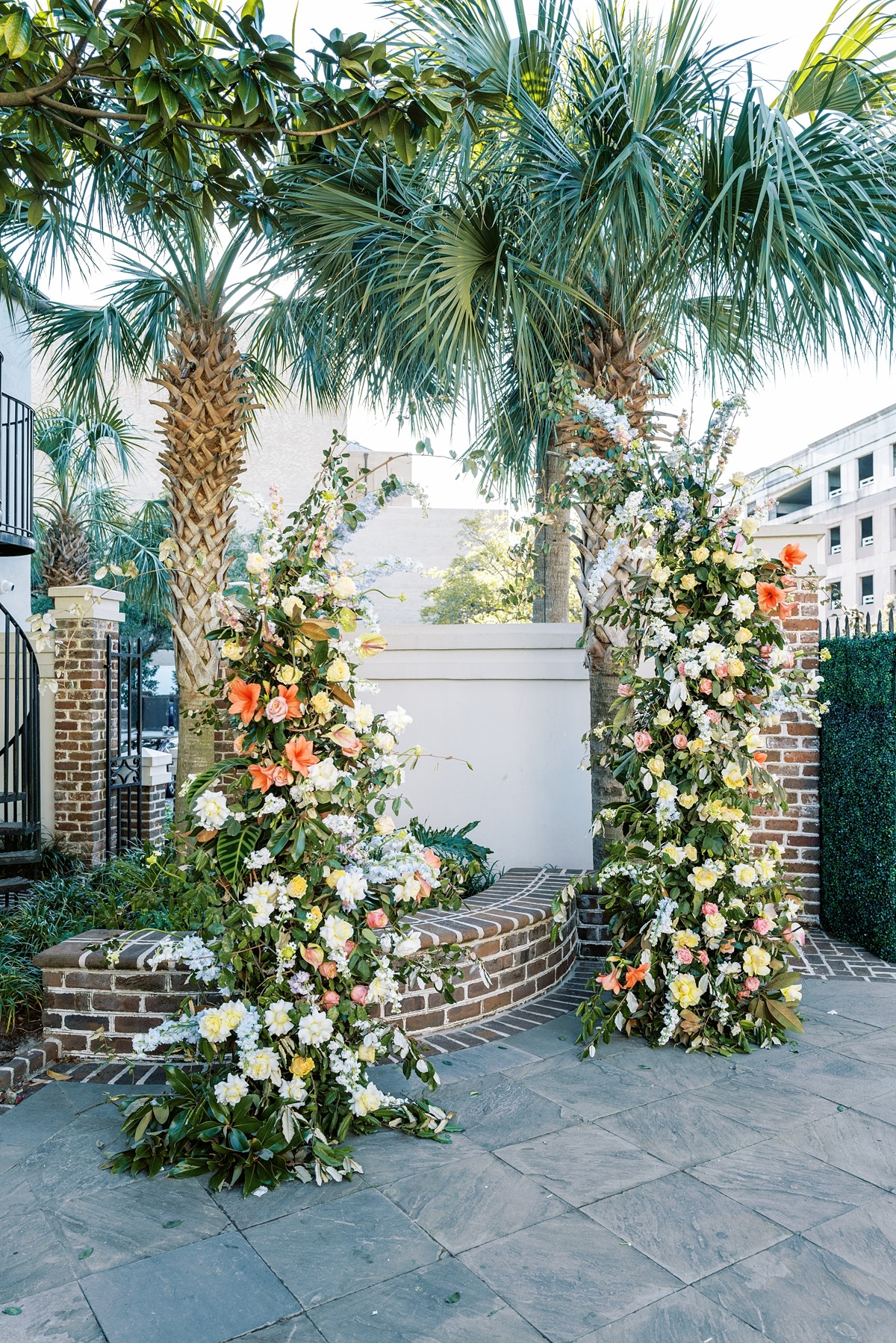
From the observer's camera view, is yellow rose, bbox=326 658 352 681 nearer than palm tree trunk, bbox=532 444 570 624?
Yes

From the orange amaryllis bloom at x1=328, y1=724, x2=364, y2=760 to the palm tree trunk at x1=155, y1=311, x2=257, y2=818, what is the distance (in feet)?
7.12

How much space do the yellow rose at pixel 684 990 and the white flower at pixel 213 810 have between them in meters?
1.88

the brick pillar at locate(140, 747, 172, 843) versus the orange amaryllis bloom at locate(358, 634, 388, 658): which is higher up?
the orange amaryllis bloom at locate(358, 634, 388, 658)

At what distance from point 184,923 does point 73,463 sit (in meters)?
8.64

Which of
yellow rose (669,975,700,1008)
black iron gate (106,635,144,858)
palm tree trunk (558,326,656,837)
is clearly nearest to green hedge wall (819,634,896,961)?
palm tree trunk (558,326,656,837)

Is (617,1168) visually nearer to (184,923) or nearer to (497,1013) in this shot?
(497,1013)

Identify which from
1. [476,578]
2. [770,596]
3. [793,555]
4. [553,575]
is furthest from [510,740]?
[476,578]

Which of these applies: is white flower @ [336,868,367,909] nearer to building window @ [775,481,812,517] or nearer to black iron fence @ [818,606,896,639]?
black iron fence @ [818,606,896,639]

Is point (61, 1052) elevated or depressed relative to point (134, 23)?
depressed

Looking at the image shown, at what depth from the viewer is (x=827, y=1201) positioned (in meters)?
2.43

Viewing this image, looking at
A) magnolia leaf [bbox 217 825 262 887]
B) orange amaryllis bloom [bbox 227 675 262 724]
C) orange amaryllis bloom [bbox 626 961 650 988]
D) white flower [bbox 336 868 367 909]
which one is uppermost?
orange amaryllis bloom [bbox 227 675 262 724]

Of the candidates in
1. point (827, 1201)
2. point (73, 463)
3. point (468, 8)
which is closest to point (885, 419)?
point (73, 463)

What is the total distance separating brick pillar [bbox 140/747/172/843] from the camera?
264 inches

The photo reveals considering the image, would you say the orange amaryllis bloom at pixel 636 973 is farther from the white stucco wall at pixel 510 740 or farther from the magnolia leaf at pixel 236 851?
the white stucco wall at pixel 510 740
